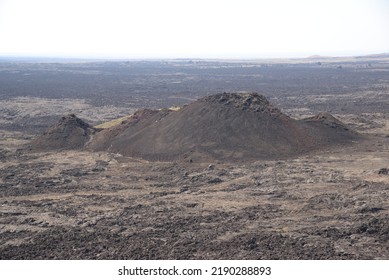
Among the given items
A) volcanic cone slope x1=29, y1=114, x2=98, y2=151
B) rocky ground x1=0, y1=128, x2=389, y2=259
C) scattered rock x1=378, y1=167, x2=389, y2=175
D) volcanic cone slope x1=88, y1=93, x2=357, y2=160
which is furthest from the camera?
volcanic cone slope x1=29, y1=114, x2=98, y2=151

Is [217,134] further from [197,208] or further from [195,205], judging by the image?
[197,208]

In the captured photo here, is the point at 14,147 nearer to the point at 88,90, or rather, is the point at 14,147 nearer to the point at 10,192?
the point at 10,192

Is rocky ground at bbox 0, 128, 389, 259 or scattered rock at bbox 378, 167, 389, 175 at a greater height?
scattered rock at bbox 378, 167, 389, 175

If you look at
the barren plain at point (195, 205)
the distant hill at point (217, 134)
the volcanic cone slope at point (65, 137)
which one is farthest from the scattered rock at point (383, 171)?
the volcanic cone slope at point (65, 137)

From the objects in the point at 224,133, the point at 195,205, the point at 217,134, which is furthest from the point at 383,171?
the point at 217,134

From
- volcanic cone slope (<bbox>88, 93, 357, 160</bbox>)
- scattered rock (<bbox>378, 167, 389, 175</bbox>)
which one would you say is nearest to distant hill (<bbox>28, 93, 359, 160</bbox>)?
volcanic cone slope (<bbox>88, 93, 357, 160</bbox>)

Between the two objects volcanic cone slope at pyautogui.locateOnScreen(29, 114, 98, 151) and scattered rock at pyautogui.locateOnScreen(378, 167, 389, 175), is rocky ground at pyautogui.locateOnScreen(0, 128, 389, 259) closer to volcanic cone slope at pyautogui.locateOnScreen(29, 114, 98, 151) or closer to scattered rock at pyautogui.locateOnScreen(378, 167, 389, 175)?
scattered rock at pyautogui.locateOnScreen(378, 167, 389, 175)

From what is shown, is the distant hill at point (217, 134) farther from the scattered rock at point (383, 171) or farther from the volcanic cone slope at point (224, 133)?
the scattered rock at point (383, 171)

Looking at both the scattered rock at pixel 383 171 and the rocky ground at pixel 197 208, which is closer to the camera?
the rocky ground at pixel 197 208
